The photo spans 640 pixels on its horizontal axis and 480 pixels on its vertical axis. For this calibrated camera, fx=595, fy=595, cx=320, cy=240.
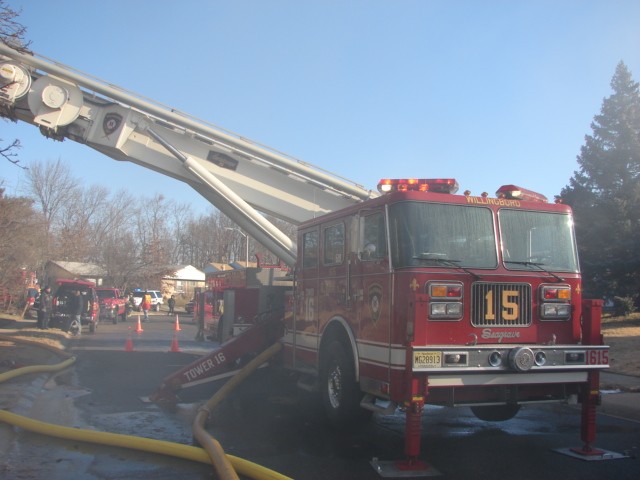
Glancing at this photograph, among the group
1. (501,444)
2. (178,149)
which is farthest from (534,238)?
(178,149)

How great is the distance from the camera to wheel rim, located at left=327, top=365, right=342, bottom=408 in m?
7.39

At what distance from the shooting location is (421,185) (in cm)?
691

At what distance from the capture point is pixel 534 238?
276 inches

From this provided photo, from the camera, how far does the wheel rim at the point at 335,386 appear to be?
Result: 739 centimetres

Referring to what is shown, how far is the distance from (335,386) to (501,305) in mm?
2382

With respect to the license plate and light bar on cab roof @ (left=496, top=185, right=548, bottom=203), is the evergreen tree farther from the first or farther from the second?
the license plate

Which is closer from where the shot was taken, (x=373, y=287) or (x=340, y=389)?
(x=373, y=287)

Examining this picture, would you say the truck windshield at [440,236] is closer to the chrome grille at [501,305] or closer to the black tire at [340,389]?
the chrome grille at [501,305]

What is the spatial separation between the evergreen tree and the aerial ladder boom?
1517cm

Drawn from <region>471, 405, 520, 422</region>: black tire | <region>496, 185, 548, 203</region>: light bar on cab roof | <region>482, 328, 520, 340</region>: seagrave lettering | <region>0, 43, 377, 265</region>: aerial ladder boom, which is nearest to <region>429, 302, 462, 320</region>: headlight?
<region>482, 328, 520, 340</region>: seagrave lettering

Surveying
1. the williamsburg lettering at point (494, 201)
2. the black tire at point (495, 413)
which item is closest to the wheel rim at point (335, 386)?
the black tire at point (495, 413)

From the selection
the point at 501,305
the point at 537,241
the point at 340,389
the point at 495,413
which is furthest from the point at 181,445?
the point at 537,241

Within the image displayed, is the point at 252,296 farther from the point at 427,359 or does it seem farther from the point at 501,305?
the point at 427,359

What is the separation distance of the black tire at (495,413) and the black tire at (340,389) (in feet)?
5.69
